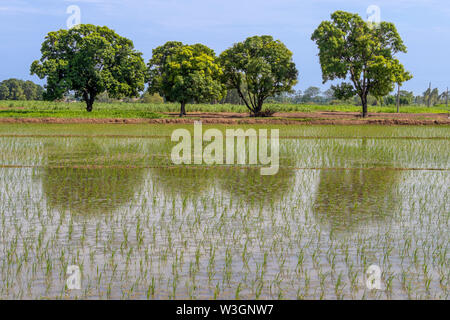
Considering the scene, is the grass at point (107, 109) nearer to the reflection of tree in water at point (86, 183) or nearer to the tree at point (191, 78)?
the tree at point (191, 78)

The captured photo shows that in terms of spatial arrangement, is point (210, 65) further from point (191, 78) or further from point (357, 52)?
point (357, 52)

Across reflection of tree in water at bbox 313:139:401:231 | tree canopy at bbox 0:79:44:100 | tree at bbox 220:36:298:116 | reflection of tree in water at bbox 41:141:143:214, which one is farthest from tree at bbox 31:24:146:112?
tree canopy at bbox 0:79:44:100

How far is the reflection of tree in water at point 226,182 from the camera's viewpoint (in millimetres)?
12781

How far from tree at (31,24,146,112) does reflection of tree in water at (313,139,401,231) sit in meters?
38.6

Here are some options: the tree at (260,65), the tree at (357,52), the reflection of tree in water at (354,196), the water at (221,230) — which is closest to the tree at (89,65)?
the tree at (260,65)

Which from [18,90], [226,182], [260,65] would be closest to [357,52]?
[260,65]

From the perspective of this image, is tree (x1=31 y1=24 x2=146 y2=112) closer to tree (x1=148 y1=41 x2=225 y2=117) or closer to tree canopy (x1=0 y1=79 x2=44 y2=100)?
tree (x1=148 y1=41 x2=225 y2=117)

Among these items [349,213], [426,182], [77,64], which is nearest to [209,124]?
[77,64]

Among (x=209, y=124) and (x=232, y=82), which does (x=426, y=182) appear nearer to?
(x=209, y=124)

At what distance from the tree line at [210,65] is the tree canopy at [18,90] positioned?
78205 millimetres

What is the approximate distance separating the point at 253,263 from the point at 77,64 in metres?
49.1

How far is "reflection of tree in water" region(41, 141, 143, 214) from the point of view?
11.1 meters

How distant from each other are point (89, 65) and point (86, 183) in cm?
4035

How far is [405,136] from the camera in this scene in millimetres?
33469
